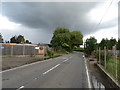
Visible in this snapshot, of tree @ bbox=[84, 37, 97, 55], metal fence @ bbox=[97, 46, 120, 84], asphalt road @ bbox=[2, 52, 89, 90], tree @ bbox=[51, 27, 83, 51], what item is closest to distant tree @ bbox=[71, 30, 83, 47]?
tree @ bbox=[51, 27, 83, 51]

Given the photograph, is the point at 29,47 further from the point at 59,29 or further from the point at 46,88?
the point at 59,29

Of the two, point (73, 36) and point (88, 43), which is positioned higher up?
point (73, 36)

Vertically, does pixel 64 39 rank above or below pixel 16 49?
above

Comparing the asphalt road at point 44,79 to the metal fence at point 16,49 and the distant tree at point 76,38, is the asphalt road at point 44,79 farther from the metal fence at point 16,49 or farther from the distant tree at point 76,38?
the distant tree at point 76,38

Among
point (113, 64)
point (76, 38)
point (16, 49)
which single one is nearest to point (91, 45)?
point (16, 49)

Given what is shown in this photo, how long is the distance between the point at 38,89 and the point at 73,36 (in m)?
80.4

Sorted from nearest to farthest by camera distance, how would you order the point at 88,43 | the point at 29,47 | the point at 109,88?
the point at 109,88
the point at 29,47
the point at 88,43

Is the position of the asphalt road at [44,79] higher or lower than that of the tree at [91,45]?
lower

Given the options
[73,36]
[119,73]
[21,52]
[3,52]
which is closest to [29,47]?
[21,52]

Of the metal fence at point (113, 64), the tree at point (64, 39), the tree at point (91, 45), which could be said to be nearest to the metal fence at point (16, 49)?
the tree at point (91, 45)

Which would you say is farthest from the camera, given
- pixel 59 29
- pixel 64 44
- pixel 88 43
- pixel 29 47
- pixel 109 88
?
pixel 59 29

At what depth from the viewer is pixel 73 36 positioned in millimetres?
85625

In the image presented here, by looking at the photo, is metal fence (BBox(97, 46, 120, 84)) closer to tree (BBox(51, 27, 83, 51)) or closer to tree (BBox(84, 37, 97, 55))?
tree (BBox(84, 37, 97, 55))

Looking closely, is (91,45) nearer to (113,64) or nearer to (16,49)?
(16,49)
